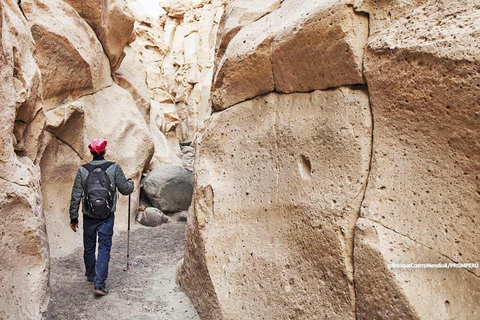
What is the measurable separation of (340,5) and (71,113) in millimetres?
5829

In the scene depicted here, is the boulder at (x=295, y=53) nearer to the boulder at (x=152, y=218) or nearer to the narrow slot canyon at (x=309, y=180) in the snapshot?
the narrow slot canyon at (x=309, y=180)

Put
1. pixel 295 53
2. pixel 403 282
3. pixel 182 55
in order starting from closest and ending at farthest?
pixel 403 282 → pixel 295 53 → pixel 182 55

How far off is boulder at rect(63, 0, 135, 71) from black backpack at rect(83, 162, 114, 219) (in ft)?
17.3

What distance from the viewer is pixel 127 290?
4852 mm

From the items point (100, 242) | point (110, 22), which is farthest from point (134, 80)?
point (100, 242)

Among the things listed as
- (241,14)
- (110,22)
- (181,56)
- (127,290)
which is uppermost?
(181,56)

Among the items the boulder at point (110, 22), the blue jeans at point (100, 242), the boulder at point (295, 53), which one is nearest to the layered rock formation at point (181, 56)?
the boulder at point (110, 22)

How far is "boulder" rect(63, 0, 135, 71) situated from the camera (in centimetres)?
833

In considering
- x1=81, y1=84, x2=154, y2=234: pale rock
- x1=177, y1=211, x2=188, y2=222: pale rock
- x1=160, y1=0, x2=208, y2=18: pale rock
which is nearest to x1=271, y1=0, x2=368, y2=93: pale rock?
x1=81, y1=84, x2=154, y2=234: pale rock

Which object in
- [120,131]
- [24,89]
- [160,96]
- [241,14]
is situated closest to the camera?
[24,89]

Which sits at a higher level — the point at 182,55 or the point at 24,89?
the point at 182,55

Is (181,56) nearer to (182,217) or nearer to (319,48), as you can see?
(182,217)

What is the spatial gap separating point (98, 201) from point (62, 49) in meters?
4.11

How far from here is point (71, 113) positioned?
23.7 feet
